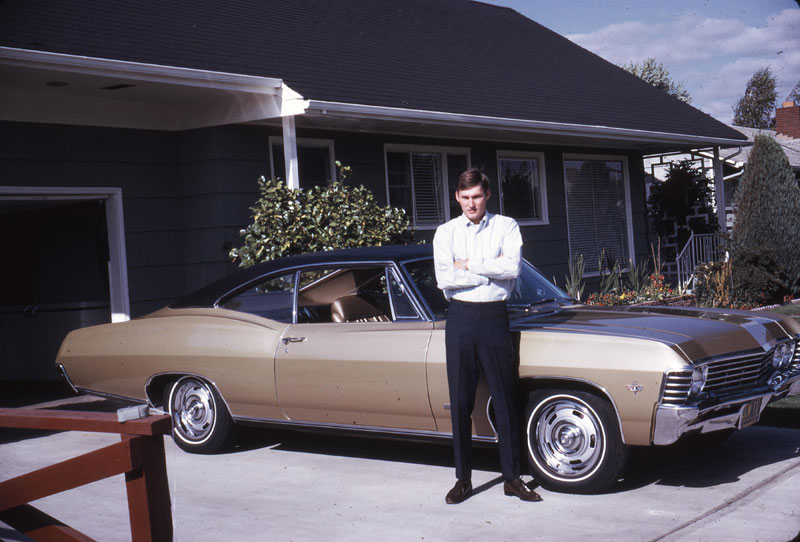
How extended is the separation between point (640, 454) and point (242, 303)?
3.05 meters

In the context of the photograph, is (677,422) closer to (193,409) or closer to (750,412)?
(750,412)

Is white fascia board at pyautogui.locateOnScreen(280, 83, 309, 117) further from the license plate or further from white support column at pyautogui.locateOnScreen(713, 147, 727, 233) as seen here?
white support column at pyautogui.locateOnScreen(713, 147, 727, 233)

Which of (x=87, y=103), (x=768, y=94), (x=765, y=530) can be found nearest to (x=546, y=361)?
(x=765, y=530)

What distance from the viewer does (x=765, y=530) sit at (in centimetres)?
460

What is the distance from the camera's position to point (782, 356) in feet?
19.4

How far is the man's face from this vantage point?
5.55 metres

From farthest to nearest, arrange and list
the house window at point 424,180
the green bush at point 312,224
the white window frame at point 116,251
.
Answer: the house window at point 424,180
the white window frame at point 116,251
the green bush at point 312,224

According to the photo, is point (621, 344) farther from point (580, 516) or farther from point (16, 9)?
point (16, 9)

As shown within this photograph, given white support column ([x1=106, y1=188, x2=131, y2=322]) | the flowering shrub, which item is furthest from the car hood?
the flowering shrub

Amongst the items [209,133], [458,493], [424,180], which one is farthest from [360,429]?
[424,180]

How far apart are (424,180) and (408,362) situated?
8.36 meters

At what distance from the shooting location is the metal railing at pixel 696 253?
678 inches

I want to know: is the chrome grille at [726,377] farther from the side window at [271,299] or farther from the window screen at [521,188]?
the window screen at [521,188]

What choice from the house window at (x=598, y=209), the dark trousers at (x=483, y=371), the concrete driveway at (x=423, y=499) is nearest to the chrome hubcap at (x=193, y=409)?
the concrete driveway at (x=423, y=499)
